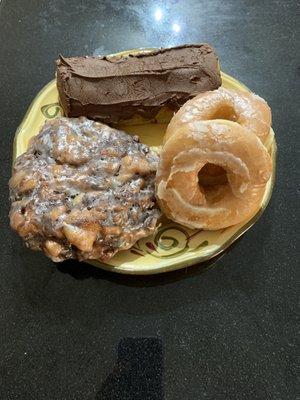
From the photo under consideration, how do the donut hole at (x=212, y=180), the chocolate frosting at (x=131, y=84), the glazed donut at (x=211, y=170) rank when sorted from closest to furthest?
the glazed donut at (x=211, y=170)
the donut hole at (x=212, y=180)
the chocolate frosting at (x=131, y=84)

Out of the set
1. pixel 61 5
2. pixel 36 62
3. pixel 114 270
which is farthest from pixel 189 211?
pixel 61 5

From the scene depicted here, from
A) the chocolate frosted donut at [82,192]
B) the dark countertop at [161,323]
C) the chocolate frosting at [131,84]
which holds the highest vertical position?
the chocolate frosting at [131,84]

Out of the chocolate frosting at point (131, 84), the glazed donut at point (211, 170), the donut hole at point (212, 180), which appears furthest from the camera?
the chocolate frosting at point (131, 84)

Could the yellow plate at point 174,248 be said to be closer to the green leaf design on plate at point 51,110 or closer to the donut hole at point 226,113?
the donut hole at point 226,113

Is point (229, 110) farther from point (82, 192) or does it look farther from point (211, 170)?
point (82, 192)

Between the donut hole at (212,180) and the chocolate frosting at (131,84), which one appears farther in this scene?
the chocolate frosting at (131,84)

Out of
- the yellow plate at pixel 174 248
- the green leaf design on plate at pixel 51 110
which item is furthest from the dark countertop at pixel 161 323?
the green leaf design on plate at pixel 51 110

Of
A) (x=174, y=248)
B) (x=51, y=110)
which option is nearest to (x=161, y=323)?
(x=174, y=248)
